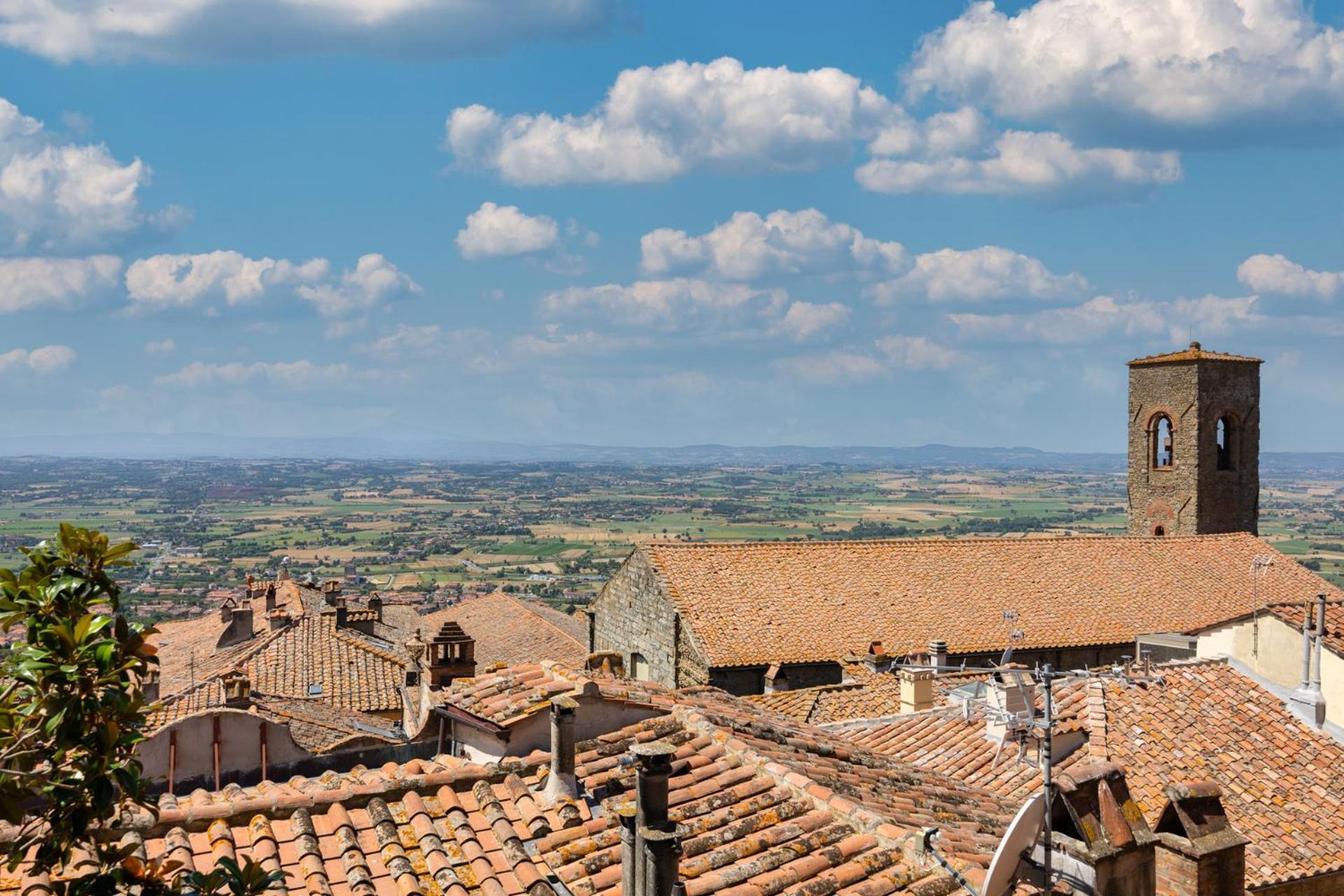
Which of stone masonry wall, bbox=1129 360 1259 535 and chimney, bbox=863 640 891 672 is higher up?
stone masonry wall, bbox=1129 360 1259 535

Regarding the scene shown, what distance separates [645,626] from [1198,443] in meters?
24.5

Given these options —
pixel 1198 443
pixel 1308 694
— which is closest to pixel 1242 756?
pixel 1308 694

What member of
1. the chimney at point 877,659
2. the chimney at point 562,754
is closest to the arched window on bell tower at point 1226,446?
the chimney at point 877,659

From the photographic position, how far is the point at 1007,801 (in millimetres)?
12258

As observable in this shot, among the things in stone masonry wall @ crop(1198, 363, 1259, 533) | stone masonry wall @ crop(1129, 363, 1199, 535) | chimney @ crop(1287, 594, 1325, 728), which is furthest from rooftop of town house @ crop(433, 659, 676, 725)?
stone masonry wall @ crop(1198, 363, 1259, 533)

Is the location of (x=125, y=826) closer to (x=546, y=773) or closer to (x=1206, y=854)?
(x=546, y=773)

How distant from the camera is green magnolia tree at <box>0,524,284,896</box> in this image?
4.34 m

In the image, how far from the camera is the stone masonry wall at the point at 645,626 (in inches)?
1092

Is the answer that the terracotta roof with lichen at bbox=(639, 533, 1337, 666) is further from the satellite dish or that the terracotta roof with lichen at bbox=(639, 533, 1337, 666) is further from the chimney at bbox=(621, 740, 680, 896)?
the chimney at bbox=(621, 740, 680, 896)

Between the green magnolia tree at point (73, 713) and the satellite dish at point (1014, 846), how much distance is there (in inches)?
155

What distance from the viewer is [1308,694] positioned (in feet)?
56.5

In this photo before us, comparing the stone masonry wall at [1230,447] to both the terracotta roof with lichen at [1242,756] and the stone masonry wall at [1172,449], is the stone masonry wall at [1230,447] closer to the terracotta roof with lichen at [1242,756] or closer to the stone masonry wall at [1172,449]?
the stone masonry wall at [1172,449]

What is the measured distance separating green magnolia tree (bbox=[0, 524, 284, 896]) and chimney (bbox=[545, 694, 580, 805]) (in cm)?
413

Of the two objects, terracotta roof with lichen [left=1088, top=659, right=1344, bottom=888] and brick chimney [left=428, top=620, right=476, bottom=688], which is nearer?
terracotta roof with lichen [left=1088, top=659, right=1344, bottom=888]
